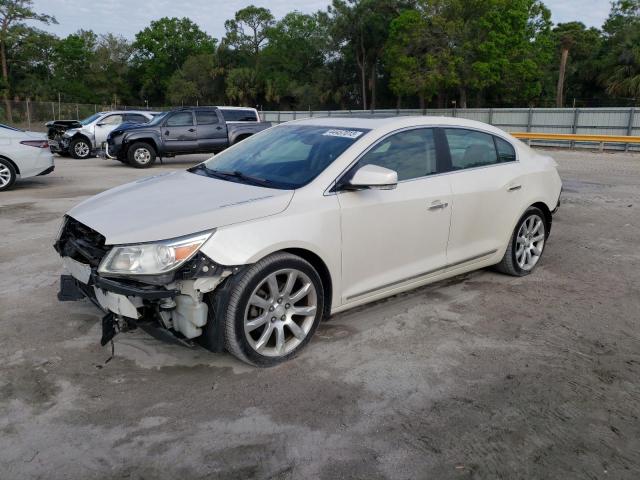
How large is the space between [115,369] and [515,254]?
3.79m

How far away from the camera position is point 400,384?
3.51 meters

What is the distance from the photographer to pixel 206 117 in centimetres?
1658

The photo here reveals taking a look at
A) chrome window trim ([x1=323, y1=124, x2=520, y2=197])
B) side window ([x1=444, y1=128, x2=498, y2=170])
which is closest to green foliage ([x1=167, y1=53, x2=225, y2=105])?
chrome window trim ([x1=323, y1=124, x2=520, y2=197])

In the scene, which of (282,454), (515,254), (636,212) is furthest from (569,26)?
(282,454)

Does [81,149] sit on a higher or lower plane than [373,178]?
lower

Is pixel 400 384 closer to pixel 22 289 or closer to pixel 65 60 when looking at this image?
pixel 22 289

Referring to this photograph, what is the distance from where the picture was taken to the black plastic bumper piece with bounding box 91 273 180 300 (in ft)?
10.8

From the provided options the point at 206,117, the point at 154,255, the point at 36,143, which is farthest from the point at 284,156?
the point at 206,117

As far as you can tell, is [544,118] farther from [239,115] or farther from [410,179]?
[410,179]

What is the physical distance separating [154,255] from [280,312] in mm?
894

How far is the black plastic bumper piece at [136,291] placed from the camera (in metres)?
3.30

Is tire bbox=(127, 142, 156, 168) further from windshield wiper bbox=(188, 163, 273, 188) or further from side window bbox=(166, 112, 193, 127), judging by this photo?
windshield wiper bbox=(188, 163, 273, 188)

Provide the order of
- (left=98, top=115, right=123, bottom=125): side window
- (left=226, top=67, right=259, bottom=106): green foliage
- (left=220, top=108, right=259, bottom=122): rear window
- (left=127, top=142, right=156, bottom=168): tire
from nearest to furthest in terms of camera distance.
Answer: (left=127, top=142, right=156, bottom=168): tire → (left=220, top=108, right=259, bottom=122): rear window → (left=98, top=115, right=123, bottom=125): side window → (left=226, top=67, right=259, bottom=106): green foliage

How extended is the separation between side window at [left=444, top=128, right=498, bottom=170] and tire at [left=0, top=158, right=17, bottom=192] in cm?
938
